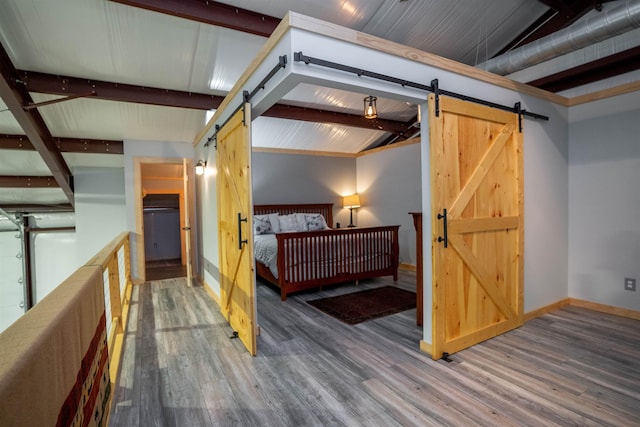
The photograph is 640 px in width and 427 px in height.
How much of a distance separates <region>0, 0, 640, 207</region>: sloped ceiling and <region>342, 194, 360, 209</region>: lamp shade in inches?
76.7

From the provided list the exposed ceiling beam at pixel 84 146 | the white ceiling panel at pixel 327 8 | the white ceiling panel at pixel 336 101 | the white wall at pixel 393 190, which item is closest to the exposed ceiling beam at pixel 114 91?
the white ceiling panel at pixel 336 101

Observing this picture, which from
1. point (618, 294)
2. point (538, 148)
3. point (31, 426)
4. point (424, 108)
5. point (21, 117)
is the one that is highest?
point (21, 117)

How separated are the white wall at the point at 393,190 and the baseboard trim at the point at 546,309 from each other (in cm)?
242

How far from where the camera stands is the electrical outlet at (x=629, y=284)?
323 centimetres

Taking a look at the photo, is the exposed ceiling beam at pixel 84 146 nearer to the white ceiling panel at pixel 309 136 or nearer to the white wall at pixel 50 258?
the white ceiling panel at pixel 309 136

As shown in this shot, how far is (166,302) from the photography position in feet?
13.8

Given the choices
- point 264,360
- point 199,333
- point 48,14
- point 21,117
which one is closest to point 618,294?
point 264,360

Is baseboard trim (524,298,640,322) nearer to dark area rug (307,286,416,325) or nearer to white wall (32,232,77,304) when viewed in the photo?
dark area rug (307,286,416,325)

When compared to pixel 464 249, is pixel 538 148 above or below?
above

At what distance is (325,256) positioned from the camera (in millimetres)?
4590

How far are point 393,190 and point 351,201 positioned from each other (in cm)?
101

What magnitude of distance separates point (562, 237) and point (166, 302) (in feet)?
15.9

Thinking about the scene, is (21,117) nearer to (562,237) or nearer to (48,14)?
(48,14)

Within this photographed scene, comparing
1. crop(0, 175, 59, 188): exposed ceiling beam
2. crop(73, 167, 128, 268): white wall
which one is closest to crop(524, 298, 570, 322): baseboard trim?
crop(73, 167, 128, 268): white wall
